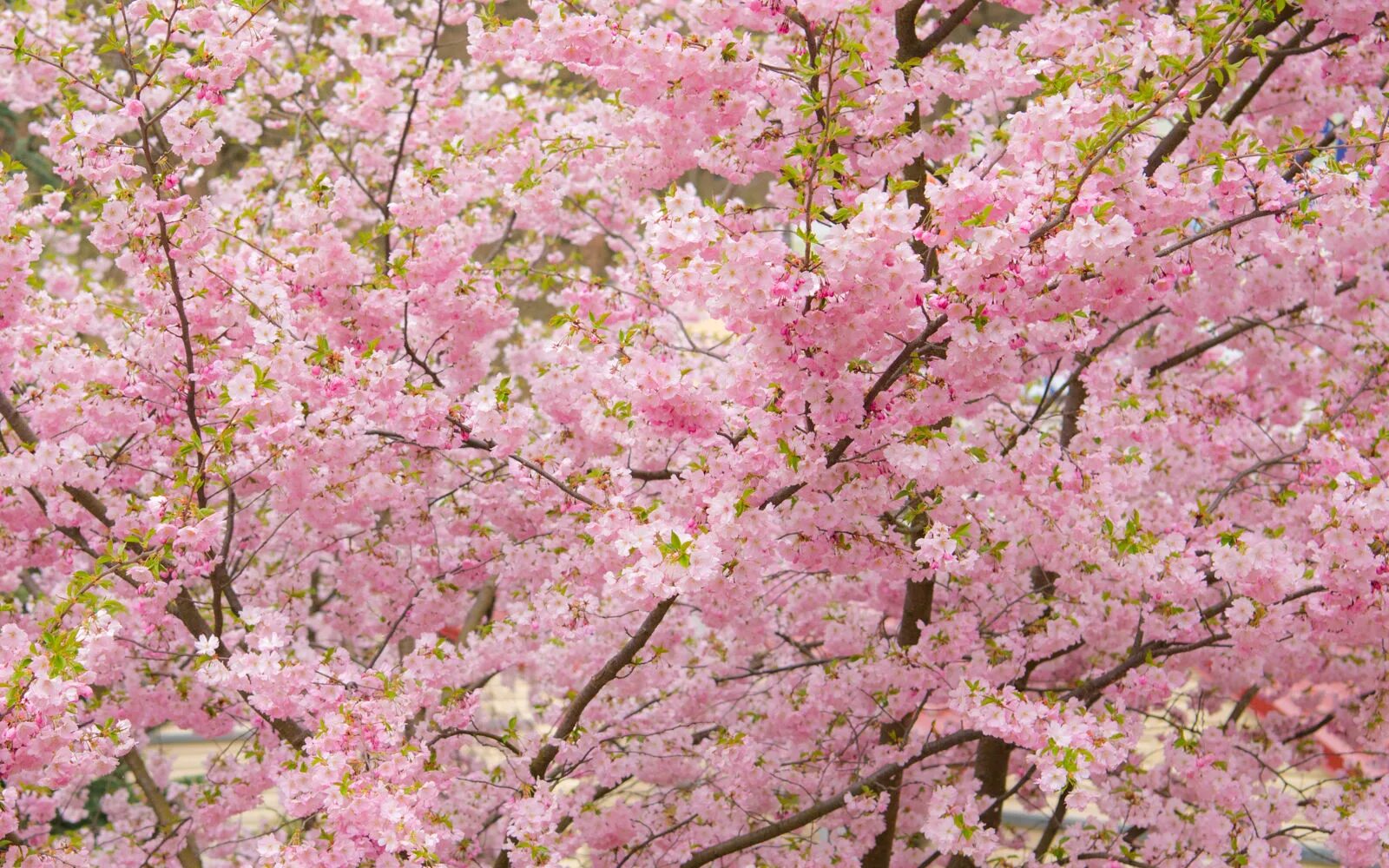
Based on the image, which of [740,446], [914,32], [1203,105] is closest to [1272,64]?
[1203,105]

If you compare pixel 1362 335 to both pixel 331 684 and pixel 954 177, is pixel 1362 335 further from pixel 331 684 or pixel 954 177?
pixel 331 684

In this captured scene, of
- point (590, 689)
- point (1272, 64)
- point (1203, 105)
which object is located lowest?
point (590, 689)

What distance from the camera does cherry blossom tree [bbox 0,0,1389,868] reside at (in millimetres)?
3391

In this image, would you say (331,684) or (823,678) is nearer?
(331,684)

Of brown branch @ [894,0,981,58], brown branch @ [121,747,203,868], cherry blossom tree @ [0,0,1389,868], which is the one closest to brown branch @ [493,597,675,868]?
cherry blossom tree @ [0,0,1389,868]

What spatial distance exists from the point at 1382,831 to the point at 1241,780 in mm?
686

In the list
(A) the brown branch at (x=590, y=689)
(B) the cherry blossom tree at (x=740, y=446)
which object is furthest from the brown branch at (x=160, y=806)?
(A) the brown branch at (x=590, y=689)

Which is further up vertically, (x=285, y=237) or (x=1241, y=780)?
(x=285, y=237)

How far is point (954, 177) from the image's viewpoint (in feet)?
10.5

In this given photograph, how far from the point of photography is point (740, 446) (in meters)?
3.67

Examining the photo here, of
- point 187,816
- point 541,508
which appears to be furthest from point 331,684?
point 187,816

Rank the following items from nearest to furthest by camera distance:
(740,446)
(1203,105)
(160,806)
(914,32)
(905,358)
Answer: (905,358) → (740,446) → (1203,105) → (914,32) → (160,806)

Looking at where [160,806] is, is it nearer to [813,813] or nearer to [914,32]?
[813,813]

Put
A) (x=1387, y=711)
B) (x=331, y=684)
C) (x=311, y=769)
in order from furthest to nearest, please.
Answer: (x=1387, y=711), (x=331, y=684), (x=311, y=769)
